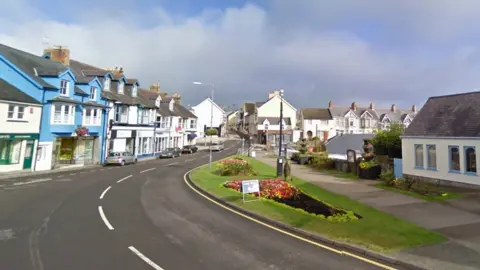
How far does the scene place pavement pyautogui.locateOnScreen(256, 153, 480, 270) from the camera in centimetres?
760

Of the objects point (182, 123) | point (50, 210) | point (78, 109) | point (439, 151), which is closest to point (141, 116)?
point (78, 109)

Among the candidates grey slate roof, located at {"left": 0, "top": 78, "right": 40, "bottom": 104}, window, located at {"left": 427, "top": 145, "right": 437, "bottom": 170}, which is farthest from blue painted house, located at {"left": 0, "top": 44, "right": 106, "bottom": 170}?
window, located at {"left": 427, "top": 145, "right": 437, "bottom": 170}

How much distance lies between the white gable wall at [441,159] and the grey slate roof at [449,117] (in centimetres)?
46

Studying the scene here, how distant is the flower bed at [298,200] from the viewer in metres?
12.1

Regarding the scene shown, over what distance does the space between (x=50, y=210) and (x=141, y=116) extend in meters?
35.5

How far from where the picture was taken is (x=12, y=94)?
90.8 ft

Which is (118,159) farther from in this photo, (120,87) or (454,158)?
(454,158)

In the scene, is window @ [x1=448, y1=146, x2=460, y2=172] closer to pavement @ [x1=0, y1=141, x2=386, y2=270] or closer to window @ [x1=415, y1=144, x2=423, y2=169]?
window @ [x1=415, y1=144, x2=423, y2=169]

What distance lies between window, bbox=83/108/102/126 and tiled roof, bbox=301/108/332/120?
61.5 metres

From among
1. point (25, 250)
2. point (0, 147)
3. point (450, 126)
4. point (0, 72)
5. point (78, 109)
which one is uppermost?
point (0, 72)

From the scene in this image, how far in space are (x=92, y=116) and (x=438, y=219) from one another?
1391 inches

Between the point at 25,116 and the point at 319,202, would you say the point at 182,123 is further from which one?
the point at 319,202

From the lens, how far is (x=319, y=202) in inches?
590

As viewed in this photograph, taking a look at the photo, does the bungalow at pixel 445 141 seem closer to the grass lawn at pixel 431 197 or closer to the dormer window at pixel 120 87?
the grass lawn at pixel 431 197
